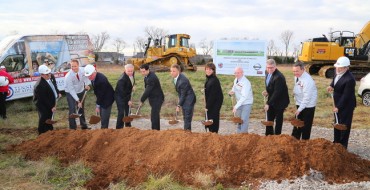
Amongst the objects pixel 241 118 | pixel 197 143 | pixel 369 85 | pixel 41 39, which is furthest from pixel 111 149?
pixel 369 85

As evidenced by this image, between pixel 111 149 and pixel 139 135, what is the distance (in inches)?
20.6

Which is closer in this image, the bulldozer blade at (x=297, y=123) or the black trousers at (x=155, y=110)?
the bulldozer blade at (x=297, y=123)

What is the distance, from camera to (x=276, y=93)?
6.91 m

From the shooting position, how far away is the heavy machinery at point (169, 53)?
23312mm

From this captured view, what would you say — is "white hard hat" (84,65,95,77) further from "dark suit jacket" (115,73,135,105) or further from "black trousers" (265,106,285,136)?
"black trousers" (265,106,285,136)

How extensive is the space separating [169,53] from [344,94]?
1742 centimetres

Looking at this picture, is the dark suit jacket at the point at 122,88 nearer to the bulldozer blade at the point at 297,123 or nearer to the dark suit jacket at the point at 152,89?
the dark suit jacket at the point at 152,89

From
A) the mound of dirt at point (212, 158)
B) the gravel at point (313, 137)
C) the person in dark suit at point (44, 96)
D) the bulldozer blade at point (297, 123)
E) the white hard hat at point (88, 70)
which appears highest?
the white hard hat at point (88, 70)

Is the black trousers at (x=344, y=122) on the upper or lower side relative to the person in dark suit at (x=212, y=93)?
lower

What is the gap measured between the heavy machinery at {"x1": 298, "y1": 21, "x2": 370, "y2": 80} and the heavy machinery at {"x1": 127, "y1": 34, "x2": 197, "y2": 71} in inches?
274

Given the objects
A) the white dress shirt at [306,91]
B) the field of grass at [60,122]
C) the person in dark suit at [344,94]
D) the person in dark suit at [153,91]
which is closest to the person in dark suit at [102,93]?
the person in dark suit at [153,91]

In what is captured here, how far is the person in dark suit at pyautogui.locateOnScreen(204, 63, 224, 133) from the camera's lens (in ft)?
23.8

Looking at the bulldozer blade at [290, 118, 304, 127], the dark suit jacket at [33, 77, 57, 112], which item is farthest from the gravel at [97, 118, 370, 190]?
the dark suit jacket at [33, 77, 57, 112]

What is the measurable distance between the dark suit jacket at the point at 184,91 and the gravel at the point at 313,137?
2.18 meters
